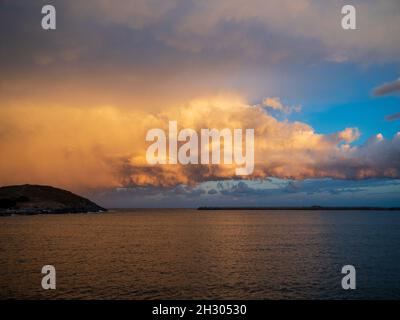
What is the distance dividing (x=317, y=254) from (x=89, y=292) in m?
47.3

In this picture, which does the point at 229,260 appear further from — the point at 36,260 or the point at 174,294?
the point at 36,260

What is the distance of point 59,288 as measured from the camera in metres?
41.5

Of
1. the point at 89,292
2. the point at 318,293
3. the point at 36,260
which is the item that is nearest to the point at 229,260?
the point at 318,293

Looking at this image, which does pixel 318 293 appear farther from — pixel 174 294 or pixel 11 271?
pixel 11 271

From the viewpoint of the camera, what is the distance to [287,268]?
54250 mm

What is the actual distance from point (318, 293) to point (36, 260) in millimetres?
48763
